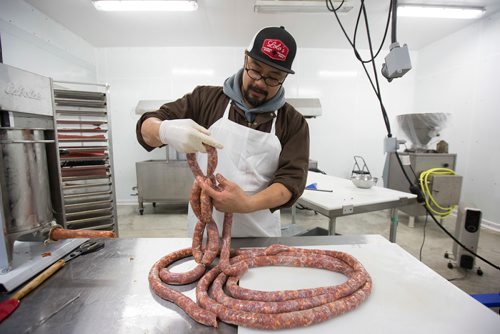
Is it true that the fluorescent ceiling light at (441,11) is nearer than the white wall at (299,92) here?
Yes

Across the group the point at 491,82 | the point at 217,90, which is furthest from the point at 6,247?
the point at 491,82

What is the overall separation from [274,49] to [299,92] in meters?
3.61

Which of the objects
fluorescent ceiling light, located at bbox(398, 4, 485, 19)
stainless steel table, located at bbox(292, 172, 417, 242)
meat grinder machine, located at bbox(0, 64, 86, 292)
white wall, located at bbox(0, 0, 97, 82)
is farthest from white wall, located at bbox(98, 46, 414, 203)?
meat grinder machine, located at bbox(0, 64, 86, 292)

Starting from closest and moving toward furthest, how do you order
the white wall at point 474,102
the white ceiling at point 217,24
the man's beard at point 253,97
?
the man's beard at point 253,97, the white ceiling at point 217,24, the white wall at point 474,102

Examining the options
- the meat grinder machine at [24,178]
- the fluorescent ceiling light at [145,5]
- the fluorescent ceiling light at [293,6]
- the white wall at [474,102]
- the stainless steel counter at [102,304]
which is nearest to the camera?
the stainless steel counter at [102,304]

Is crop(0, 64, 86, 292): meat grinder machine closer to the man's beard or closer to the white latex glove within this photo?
the white latex glove

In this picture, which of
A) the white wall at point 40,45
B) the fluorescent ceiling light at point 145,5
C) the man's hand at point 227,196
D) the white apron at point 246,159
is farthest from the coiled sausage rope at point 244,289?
the white wall at point 40,45

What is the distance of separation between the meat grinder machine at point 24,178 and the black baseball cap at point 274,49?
31.6 inches

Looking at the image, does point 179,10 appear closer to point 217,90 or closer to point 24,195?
point 217,90

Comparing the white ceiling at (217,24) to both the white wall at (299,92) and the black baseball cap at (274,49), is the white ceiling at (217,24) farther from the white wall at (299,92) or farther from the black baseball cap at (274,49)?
the black baseball cap at (274,49)

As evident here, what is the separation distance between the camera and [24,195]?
2.40 feet

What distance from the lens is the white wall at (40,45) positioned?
2.42 m

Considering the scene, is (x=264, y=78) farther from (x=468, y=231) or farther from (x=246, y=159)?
(x=468, y=231)

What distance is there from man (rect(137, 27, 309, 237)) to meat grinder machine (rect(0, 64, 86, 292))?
333 mm
